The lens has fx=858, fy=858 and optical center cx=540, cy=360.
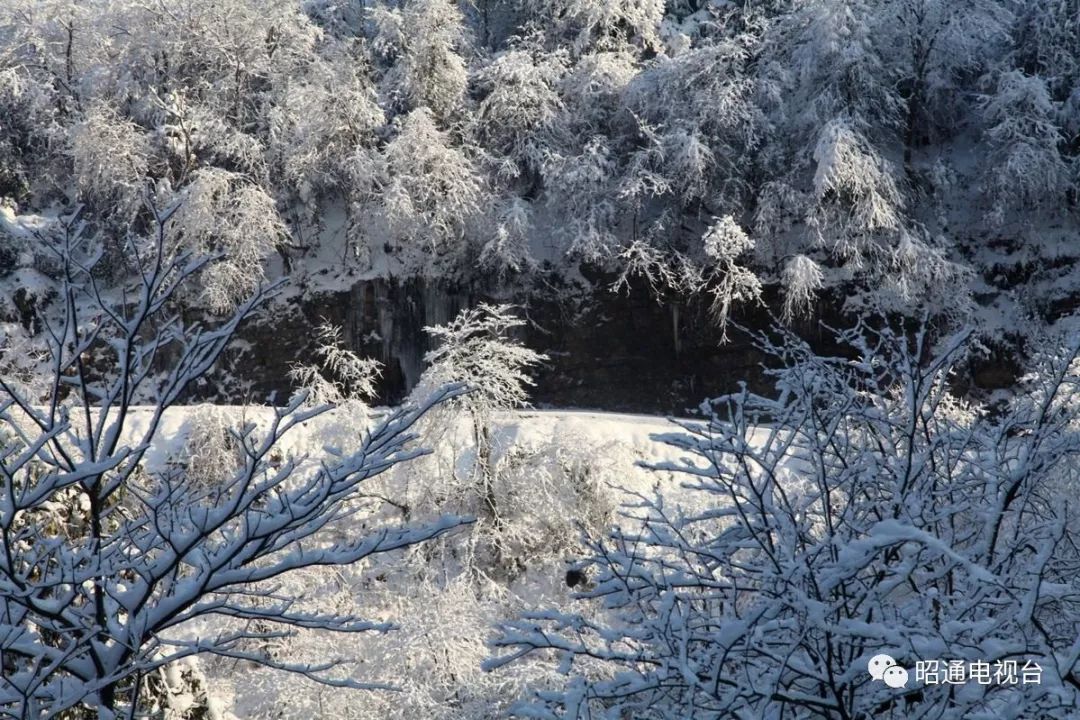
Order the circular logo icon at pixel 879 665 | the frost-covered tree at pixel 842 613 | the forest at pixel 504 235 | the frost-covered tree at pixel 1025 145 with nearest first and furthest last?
the frost-covered tree at pixel 842 613 → the circular logo icon at pixel 879 665 → the forest at pixel 504 235 → the frost-covered tree at pixel 1025 145

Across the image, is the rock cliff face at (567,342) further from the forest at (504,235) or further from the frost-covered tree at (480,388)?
the frost-covered tree at (480,388)

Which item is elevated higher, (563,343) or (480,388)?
(563,343)

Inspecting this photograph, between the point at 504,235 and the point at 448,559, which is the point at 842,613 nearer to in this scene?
the point at 448,559

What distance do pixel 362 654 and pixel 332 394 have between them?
4524mm

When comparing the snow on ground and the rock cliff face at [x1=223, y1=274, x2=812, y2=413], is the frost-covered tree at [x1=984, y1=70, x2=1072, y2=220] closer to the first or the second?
the rock cliff face at [x1=223, y1=274, x2=812, y2=413]

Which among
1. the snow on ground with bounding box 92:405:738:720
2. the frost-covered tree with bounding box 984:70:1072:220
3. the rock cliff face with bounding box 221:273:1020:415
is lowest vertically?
the snow on ground with bounding box 92:405:738:720

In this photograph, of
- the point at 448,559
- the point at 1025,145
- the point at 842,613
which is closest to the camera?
the point at 842,613

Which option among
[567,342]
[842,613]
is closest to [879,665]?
[842,613]

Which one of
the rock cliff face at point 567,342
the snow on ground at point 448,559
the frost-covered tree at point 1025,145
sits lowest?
the snow on ground at point 448,559

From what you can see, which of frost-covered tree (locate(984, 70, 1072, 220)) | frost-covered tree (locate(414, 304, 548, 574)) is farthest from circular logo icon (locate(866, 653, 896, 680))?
frost-covered tree (locate(984, 70, 1072, 220))

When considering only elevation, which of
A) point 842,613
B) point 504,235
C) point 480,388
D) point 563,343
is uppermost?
point 504,235

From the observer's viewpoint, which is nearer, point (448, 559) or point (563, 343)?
point (448, 559)

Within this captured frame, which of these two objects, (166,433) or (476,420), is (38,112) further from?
(476,420)

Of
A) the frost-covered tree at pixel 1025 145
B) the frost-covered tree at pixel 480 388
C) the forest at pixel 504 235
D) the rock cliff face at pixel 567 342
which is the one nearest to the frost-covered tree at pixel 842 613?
the forest at pixel 504 235
